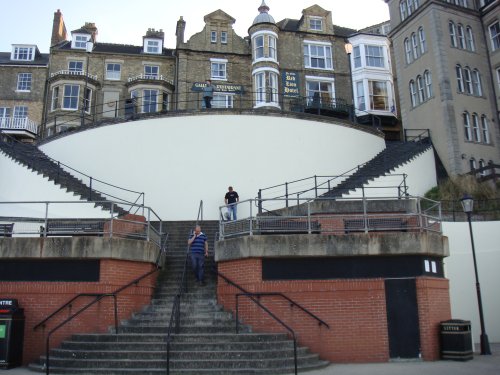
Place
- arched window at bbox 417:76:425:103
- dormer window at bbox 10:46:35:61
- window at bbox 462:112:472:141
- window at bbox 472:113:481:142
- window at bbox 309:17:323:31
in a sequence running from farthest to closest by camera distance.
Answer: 1. dormer window at bbox 10:46:35:61
2. window at bbox 309:17:323:31
3. arched window at bbox 417:76:425:103
4. window at bbox 472:113:481:142
5. window at bbox 462:112:472:141

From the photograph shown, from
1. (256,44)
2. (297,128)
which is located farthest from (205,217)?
(256,44)

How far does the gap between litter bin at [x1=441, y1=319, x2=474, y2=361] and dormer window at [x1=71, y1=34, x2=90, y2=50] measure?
37664 millimetres

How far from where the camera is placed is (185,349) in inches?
421

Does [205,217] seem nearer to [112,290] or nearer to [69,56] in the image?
[112,290]

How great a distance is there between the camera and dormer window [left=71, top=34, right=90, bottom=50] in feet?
136

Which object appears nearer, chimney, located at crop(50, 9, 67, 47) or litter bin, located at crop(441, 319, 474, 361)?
litter bin, located at crop(441, 319, 474, 361)

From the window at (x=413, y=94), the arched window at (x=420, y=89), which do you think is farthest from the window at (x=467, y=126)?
the window at (x=413, y=94)

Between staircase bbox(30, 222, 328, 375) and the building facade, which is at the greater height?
the building facade

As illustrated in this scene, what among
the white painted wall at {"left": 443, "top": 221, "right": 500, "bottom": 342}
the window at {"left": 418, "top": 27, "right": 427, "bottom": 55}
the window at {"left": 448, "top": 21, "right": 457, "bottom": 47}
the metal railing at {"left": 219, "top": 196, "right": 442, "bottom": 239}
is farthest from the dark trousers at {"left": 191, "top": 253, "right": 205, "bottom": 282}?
the window at {"left": 448, "top": 21, "right": 457, "bottom": 47}

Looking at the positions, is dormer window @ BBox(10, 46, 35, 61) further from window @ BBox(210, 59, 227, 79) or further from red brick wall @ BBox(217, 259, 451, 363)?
red brick wall @ BBox(217, 259, 451, 363)

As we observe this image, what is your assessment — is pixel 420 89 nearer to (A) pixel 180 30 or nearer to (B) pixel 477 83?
(B) pixel 477 83

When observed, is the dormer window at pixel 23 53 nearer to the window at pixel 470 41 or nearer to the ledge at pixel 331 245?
the window at pixel 470 41

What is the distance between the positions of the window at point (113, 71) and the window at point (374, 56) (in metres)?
19.8

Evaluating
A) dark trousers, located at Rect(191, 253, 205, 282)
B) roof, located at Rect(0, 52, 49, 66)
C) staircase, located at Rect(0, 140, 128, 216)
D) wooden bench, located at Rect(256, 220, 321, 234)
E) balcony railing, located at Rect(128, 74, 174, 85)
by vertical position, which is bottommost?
dark trousers, located at Rect(191, 253, 205, 282)
